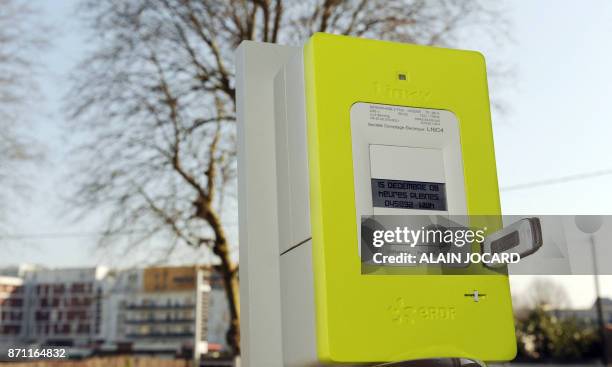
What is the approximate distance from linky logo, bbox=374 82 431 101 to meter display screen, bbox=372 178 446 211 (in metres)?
0.14

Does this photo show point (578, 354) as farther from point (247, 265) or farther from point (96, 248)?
point (247, 265)

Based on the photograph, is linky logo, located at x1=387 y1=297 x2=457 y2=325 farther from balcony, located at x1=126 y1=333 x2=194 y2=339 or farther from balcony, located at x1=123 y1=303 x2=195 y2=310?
balcony, located at x1=123 y1=303 x2=195 y2=310

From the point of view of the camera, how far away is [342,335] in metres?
0.97

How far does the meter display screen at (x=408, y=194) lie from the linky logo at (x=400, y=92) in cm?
14

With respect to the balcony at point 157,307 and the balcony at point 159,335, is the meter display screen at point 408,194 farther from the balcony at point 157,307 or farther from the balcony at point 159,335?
the balcony at point 157,307

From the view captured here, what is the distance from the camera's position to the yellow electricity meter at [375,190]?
0.99m

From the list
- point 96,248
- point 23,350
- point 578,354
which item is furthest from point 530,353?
point 23,350

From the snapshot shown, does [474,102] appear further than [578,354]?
No

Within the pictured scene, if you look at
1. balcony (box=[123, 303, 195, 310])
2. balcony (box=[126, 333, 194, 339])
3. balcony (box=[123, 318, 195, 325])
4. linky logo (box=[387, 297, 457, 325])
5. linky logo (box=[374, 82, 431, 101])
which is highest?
balcony (box=[123, 303, 195, 310])

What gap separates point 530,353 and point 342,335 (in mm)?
18900

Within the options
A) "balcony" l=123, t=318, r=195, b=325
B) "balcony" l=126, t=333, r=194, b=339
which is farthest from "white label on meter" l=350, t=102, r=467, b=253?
"balcony" l=126, t=333, r=194, b=339

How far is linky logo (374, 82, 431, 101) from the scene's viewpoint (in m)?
1.10

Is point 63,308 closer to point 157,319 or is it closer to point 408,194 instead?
point 157,319

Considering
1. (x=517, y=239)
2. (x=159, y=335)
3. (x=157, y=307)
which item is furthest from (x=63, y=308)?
(x=517, y=239)
